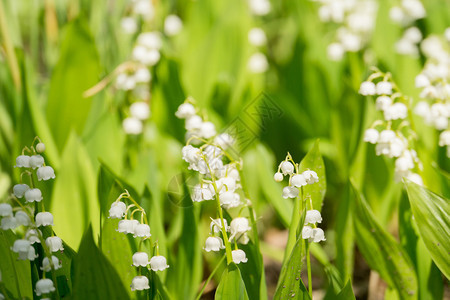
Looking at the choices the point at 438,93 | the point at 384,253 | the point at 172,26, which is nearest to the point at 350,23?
the point at 172,26

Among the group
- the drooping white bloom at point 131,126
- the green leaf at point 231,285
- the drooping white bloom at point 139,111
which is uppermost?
the drooping white bloom at point 139,111

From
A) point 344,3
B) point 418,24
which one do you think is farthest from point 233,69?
point 418,24

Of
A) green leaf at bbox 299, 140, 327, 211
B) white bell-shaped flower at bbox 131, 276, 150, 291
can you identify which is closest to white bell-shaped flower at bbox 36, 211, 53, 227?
white bell-shaped flower at bbox 131, 276, 150, 291

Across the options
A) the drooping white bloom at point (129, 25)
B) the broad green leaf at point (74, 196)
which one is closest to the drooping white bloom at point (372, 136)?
the broad green leaf at point (74, 196)

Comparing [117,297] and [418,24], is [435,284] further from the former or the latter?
[418,24]

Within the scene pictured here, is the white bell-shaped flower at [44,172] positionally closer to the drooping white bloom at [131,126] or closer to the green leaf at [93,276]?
the green leaf at [93,276]
